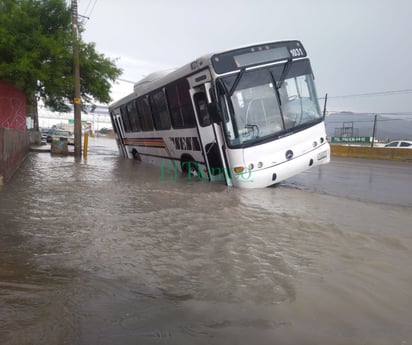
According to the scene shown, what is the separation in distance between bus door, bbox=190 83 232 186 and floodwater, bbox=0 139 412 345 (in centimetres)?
183

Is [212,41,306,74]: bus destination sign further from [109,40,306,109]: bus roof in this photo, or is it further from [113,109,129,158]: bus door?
[113,109,129,158]: bus door

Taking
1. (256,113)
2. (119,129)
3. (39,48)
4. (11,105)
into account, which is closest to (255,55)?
(256,113)

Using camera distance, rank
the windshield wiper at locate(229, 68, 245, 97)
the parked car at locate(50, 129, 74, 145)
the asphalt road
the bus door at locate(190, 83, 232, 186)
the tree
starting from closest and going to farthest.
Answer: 1. the windshield wiper at locate(229, 68, 245, 97)
2. the bus door at locate(190, 83, 232, 186)
3. the asphalt road
4. the tree
5. the parked car at locate(50, 129, 74, 145)

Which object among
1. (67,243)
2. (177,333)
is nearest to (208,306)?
(177,333)

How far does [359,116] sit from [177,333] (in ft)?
105

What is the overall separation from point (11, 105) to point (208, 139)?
1417 centimetres

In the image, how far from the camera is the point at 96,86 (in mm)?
19812

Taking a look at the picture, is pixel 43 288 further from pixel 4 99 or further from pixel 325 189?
pixel 4 99

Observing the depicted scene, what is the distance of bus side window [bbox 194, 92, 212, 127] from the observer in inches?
352

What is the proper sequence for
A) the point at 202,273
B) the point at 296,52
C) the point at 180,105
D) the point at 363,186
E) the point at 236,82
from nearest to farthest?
the point at 202,273
the point at 236,82
the point at 296,52
the point at 180,105
the point at 363,186

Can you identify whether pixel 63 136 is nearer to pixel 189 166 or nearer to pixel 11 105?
pixel 11 105

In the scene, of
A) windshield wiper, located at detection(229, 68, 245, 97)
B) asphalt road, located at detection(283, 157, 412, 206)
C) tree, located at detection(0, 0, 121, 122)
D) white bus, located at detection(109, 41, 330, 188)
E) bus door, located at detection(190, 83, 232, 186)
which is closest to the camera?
windshield wiper, located at detection(229, 68, 245, 97)

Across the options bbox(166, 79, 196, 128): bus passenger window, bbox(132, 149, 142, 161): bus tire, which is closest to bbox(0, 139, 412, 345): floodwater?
bbox(166, 79, 196, 128): bus passenger window

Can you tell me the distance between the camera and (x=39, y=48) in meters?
16.4
